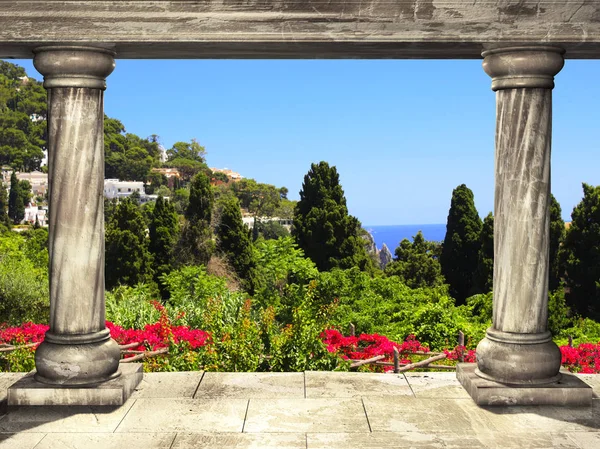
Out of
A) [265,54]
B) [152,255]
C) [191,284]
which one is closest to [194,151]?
[152,255]

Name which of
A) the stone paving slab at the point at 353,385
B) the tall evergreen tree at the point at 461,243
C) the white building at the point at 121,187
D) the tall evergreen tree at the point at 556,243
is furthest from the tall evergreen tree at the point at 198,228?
the white building at the point at 121,187

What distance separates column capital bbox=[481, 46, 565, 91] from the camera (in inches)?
314

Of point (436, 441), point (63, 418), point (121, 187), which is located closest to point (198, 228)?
point (63, 418)

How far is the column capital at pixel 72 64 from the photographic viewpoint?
25.9 feet

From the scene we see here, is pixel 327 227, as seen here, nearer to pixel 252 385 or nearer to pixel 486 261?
pixel 486 261

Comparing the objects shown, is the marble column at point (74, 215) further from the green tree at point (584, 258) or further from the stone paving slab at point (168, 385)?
the green tree at point (584, 258)

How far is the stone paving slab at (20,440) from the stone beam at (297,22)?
4357mm

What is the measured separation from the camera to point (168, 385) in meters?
8.79

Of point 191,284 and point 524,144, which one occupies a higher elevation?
point 524,144

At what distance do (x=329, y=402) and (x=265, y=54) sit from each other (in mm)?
4307

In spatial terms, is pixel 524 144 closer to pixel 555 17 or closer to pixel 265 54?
pixel 555 17

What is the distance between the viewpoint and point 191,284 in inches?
1097

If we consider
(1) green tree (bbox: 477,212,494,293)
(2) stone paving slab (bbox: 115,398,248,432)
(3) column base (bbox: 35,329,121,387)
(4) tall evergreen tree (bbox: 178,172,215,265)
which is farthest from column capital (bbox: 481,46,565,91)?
(4) tall evergreen tree (bbox: 178,172,215,265)

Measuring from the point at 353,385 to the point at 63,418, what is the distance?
11.6 ft
